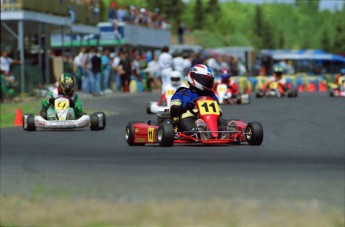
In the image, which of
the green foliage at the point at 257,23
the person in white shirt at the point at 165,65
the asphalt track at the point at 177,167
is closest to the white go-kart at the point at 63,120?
the asphalt track at the point at 177,167

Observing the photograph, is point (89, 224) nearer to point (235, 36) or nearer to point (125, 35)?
A: point (125, 35)

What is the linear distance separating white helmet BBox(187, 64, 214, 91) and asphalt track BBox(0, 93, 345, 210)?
30.2 inches

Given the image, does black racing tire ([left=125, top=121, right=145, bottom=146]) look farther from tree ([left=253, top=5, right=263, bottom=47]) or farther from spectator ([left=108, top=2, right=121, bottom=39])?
tree ([left=253, top=5, right=263, bottom=47])

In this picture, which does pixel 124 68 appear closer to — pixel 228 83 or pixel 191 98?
pixel 228 83

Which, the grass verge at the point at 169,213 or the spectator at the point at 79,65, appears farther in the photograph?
the spectator at the point at 79,65

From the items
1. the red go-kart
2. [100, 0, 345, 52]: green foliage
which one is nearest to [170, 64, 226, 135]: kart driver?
the red go-kart

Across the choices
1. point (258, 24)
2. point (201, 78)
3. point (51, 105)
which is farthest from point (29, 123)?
point (258, 24)

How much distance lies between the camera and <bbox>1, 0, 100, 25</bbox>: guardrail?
31.9 meters

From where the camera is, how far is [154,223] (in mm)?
7230

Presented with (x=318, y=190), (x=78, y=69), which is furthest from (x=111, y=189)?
(x=78, y=69)

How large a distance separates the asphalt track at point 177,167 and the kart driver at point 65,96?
2.70ft

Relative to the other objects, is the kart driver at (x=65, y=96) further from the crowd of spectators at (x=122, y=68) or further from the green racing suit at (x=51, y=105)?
the crowd of spectators at (x=122, y=68)

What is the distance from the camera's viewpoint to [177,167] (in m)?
10.9

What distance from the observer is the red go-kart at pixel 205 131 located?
12914 millimetres
